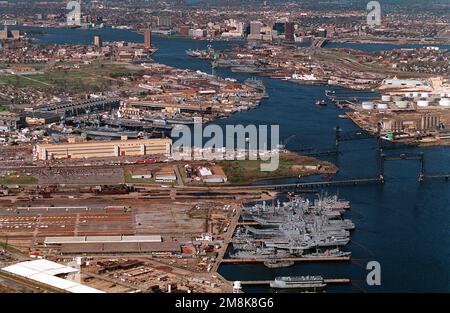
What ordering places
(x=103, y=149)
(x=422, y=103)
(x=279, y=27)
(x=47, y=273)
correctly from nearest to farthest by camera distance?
(x=47, y=273) → (x=103, y=149) → (x=422, y=103) → (x=279, y=27)

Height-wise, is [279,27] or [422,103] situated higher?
[279,27]

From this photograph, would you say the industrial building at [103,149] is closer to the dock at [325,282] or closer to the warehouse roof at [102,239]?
the warehouse roof at [102,239]

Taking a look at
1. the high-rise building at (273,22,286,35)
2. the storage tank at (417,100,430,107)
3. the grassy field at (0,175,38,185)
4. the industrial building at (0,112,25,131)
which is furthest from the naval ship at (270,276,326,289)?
the high-rise building at (273,22,286,35)

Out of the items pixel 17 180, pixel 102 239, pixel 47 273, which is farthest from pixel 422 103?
pixel 47 273

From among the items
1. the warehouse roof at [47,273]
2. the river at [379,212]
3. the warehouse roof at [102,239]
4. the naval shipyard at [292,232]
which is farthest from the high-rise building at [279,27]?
the warehouse roof at [47,273]

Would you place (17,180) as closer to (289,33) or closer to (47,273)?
(47,273)

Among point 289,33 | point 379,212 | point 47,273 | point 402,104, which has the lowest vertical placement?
point 379,212
